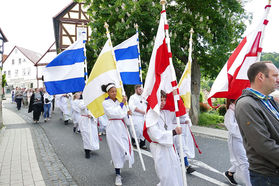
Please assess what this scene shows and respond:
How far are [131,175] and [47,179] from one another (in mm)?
1700

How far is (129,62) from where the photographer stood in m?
6.93

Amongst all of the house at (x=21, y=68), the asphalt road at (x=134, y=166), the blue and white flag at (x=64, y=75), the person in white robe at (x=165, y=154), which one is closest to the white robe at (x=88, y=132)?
the asphalt road at (x=134, y=166)

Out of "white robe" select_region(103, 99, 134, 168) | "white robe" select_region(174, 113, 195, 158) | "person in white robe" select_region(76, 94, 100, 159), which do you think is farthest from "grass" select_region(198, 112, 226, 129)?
"white robe" select_region(103, 99, 134, 168)

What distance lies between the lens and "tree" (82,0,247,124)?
9875 millimetres

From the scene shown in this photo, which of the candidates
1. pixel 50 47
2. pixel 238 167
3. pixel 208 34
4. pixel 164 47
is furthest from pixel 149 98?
pixel 50 47

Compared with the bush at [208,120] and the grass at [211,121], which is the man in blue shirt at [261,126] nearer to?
the grass at [211,121]

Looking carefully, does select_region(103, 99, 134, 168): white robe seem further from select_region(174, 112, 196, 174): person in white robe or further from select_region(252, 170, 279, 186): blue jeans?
select_region(252, 170, 279, 186): blue jeans

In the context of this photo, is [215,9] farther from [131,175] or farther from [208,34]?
[131,175]

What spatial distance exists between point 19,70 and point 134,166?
51.7m

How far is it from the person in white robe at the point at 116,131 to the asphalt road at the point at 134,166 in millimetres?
432

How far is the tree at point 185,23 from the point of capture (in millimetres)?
9875

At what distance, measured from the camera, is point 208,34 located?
9.55 metres

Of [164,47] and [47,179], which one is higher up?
[164,47]

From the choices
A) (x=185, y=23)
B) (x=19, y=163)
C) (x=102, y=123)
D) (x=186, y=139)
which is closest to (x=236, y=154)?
(x=186, y=139)
